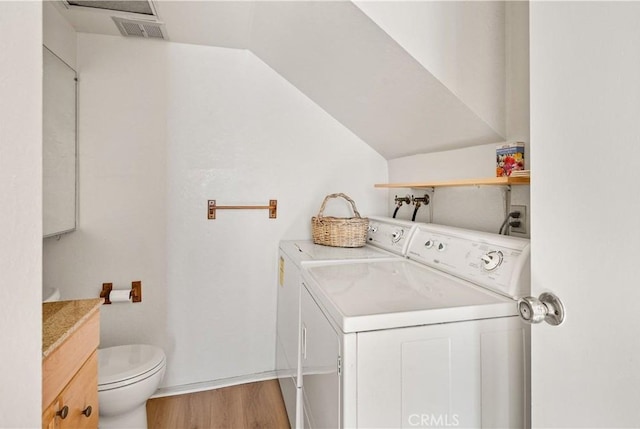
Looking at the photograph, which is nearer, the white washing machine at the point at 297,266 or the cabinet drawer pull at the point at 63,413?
the cabinet drawer pull at the point at 63,413

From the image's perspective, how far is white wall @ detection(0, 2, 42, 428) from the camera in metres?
0.52

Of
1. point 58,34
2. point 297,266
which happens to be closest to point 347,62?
point 297,266

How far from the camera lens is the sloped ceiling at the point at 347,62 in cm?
149

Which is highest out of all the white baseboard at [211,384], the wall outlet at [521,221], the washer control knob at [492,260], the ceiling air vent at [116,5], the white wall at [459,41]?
the ceiling air vent at [116,5]

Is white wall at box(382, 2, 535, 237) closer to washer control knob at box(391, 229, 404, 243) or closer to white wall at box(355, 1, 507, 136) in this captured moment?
white wall at box(355, 1, 507, 136)

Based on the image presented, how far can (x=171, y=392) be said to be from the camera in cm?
213

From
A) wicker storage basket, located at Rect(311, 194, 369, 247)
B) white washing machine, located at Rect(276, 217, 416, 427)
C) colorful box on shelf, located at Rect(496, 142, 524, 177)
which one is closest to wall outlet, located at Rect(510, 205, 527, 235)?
colorful box on shelf, located at Rect(496, 142, 524, 177)

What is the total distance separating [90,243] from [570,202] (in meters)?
2.32

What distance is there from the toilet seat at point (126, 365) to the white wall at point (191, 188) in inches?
11.3

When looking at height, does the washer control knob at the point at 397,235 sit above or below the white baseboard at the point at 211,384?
above


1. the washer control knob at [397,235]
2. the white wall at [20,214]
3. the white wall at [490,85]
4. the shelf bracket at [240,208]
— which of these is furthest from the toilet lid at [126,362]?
the white wall at [490,85]

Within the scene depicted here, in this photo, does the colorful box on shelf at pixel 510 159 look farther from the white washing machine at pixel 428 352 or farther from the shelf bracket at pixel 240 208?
the shelf bracket at pixel 240 208

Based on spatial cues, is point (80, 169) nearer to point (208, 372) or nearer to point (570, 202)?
point (208, 372)

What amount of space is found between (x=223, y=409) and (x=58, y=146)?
170 cm
